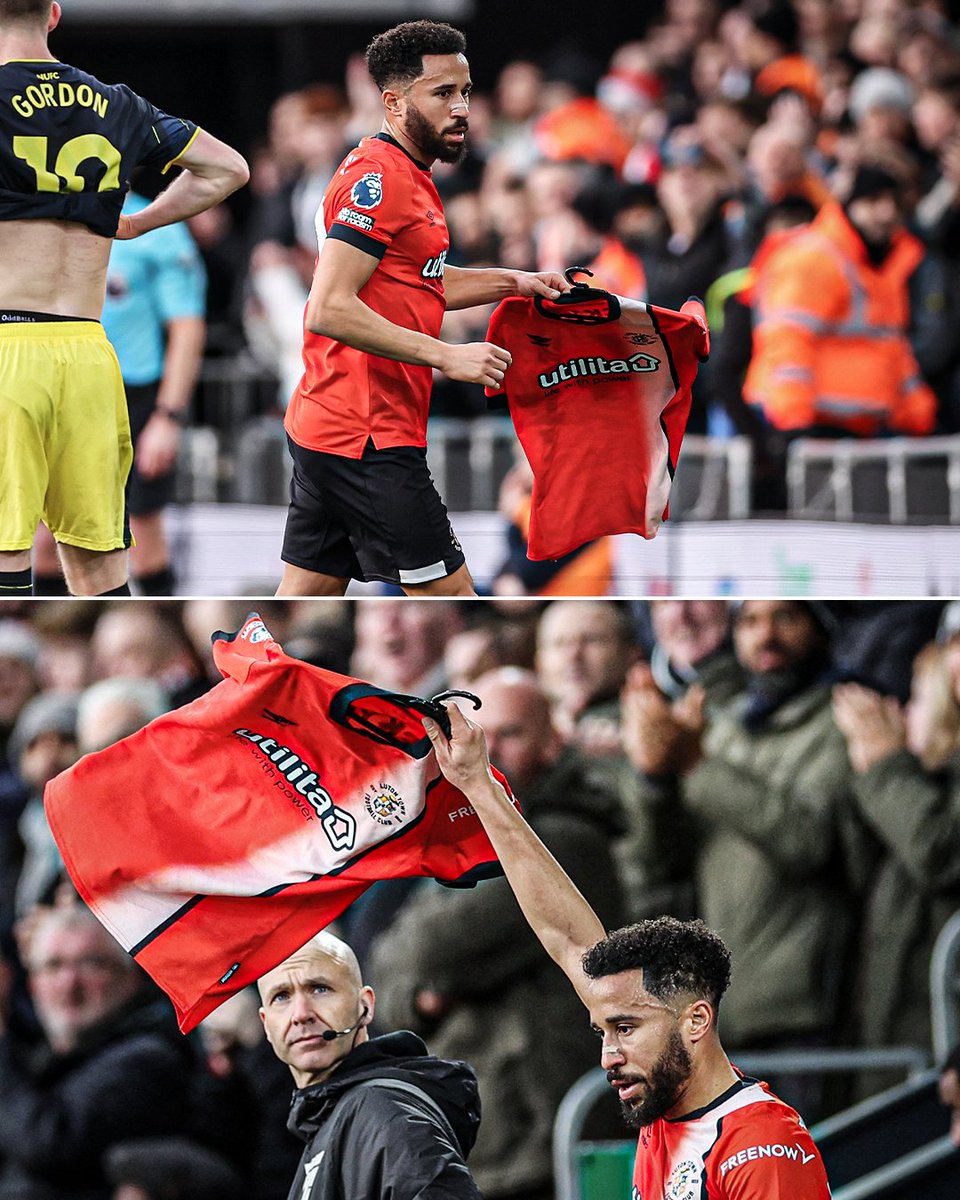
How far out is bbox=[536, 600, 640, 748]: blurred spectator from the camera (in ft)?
23.0

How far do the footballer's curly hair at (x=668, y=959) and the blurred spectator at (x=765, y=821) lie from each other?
2744mm

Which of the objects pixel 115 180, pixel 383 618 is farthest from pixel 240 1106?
pixel 115 180

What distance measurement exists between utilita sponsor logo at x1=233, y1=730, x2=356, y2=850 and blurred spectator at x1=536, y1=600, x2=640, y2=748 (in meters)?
2.12

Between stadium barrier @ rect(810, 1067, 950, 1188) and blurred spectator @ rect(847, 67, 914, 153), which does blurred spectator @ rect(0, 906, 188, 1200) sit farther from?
blurred spectator @ rect(847, 67, 914, 153)

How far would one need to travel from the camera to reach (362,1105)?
14.1ft

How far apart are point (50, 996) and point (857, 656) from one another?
300 centimetres

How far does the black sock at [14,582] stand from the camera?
18.8 feet

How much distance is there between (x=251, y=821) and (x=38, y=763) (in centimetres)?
223

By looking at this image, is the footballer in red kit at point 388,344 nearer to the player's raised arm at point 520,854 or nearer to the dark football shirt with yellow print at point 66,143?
the dark football shirt with yellow print at point 66,143

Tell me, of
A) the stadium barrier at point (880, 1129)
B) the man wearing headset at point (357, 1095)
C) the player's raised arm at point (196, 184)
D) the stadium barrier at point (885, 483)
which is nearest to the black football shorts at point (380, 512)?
the player's raised arm at point (196, 184)

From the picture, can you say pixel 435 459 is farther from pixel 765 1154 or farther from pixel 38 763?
pixel 765 1154

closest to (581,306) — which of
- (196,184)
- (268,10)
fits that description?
(196,184)

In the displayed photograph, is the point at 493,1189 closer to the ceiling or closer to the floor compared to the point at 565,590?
closer to the floor

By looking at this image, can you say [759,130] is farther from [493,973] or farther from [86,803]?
[86,803]
